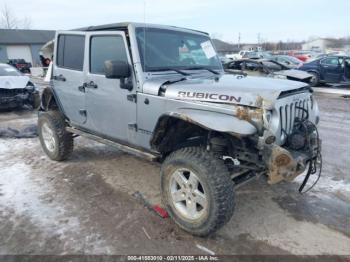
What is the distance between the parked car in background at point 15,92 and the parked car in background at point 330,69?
38.3ft

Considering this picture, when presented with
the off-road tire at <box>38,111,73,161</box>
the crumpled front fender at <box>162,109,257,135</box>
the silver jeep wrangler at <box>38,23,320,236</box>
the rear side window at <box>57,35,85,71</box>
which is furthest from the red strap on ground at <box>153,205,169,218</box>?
the rear side window at <box>57,35,85,71</box>

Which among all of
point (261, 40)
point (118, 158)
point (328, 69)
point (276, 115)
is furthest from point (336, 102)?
point (261, 40)

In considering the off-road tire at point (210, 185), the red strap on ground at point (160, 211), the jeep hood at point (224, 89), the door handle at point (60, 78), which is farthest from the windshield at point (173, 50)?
the door handle at point (60, 78)

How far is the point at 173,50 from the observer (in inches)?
163

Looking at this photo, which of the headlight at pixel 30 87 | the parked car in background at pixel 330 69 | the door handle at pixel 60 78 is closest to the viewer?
the door handle at pixel 60 78

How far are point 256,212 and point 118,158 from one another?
269cm

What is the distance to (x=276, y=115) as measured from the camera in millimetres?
3025

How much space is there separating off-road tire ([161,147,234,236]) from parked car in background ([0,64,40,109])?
827 cm

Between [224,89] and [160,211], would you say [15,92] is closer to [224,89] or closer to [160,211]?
[160,211]

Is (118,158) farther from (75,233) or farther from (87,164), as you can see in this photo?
(75,233)

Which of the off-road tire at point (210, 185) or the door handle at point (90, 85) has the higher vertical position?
the door handle at point (90, 85)

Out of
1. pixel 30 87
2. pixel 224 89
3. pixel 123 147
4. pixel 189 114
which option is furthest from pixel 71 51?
pixel 30 87

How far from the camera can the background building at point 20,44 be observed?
4278 centimetres

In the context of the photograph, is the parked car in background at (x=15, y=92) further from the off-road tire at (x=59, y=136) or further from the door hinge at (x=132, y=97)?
the door hinge at (x=132, y=97)
